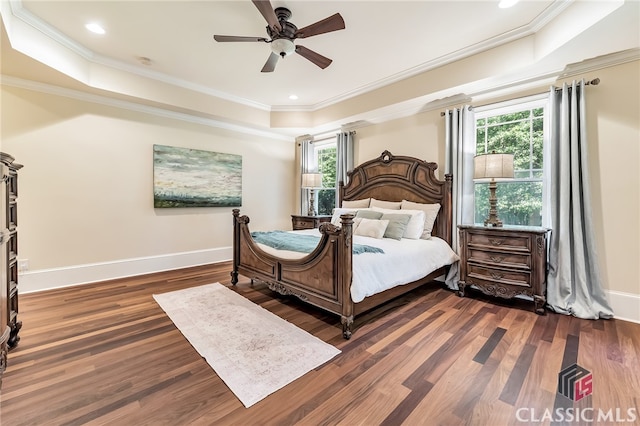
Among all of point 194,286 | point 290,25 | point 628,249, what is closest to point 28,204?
point 194,286

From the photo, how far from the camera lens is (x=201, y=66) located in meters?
3.78

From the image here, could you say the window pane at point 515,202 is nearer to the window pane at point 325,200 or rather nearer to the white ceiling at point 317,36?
the white ceiling at point 317,36

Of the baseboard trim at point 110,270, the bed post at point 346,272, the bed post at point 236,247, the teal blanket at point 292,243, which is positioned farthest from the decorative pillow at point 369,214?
the baseboard trim at point 110,270

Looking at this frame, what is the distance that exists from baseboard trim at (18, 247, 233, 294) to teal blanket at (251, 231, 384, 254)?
1881mm

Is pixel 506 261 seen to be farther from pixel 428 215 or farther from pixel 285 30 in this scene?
pixel 285 30

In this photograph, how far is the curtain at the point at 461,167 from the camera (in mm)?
3674

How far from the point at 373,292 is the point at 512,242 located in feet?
5.78

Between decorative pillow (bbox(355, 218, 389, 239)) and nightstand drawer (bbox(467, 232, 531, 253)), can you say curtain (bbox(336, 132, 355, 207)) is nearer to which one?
decorative pillow (bbox(355, 218, 389, 239))

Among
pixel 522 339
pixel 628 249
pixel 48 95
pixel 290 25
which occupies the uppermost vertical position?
pixel 290 25

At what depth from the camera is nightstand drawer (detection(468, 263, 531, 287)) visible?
9.69 ft

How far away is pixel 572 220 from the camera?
288 cm

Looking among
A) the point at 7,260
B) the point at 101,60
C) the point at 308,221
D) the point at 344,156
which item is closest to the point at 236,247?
the point at 308,221

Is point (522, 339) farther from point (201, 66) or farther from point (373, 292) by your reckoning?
point (201, 66)

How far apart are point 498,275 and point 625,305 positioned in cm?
109
